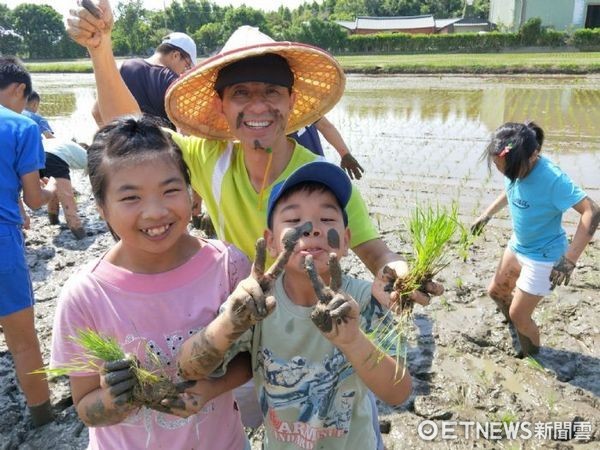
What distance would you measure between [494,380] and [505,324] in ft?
2.31

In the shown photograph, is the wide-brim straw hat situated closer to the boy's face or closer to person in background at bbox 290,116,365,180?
the boy's face

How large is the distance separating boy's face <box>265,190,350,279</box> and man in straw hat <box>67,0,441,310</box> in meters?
0.20

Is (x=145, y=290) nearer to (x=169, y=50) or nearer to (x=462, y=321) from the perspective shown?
(x=462, y=321)

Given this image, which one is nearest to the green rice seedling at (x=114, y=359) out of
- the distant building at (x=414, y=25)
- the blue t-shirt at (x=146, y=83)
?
the blue t-shirt at (x=146, y=83)

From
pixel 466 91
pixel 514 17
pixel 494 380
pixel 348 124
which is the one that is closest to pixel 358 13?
pixel 514 17

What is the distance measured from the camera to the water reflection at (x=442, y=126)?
7.08m

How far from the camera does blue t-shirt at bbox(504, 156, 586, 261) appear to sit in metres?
3.33

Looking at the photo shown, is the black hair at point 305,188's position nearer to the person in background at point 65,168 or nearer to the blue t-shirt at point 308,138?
the blue t-shirt at point 308,138

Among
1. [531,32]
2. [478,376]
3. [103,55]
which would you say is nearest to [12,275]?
[103,55]

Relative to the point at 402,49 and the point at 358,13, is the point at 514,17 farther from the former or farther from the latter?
the point at 358,13

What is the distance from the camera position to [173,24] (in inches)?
2574

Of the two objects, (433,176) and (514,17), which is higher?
(514,17)

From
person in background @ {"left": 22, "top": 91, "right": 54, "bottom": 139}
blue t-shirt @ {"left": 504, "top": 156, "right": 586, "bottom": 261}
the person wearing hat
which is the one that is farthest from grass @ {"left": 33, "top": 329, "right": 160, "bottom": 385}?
person in background @ {"left": 22, "top": 91, "right": 54, "bottom": 139}

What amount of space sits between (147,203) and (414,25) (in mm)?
57961
